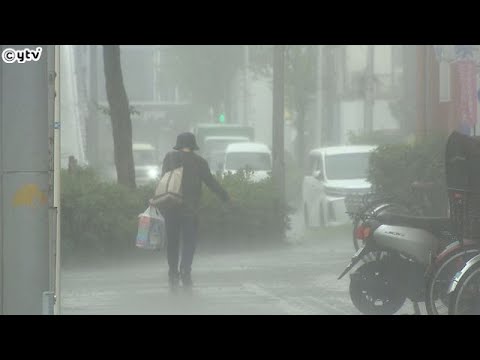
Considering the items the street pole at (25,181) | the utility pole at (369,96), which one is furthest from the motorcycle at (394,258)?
the utility pole at (369,96)

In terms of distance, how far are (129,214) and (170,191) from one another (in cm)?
381

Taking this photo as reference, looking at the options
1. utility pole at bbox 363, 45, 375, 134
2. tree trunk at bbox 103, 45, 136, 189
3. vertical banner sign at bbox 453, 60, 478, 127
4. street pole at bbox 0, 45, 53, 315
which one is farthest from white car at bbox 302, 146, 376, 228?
street pole at bbox 0, 45, 53, 315

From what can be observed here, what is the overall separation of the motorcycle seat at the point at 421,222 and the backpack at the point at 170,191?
11.0ft

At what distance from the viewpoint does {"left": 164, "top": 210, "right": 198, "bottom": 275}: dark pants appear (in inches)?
469

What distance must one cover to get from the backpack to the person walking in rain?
1.7 inches

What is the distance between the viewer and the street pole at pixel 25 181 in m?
4.17

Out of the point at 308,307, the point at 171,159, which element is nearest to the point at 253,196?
the point at 171,159

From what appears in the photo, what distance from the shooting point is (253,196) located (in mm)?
17016

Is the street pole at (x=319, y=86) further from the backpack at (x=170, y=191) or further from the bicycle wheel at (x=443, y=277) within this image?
the bicycle wheel at (x=443, y=277)

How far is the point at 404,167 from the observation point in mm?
18594

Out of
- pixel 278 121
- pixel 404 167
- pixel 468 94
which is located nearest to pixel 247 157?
pixel 278 121

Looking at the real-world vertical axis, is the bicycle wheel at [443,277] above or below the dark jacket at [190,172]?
below

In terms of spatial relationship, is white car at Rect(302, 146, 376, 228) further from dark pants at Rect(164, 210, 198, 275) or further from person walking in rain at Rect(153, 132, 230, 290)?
dark pants at Rect(164, 210, 198, 275)
